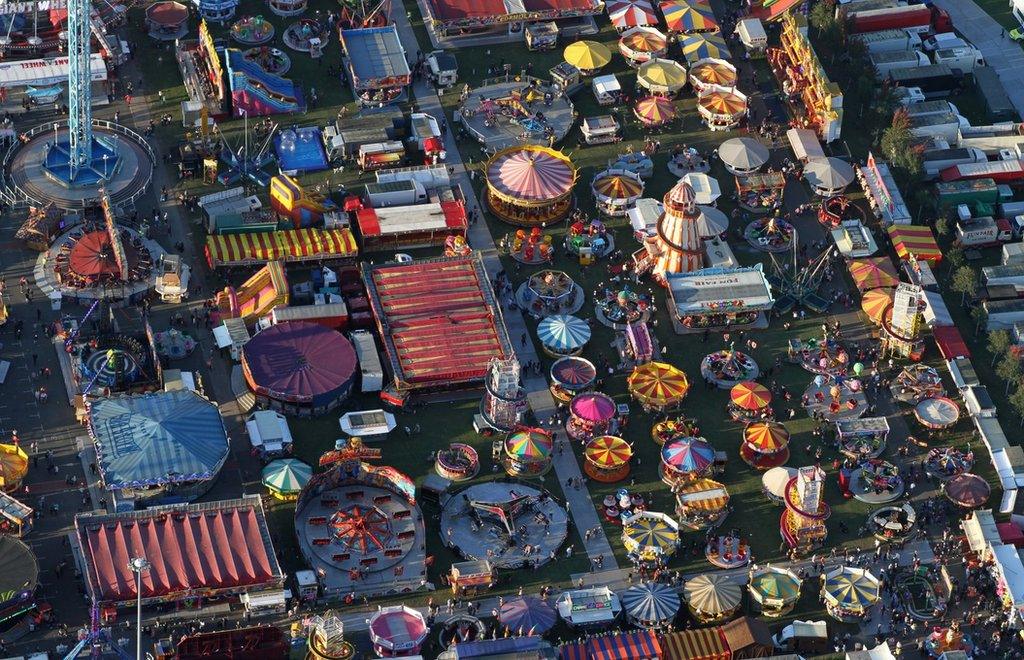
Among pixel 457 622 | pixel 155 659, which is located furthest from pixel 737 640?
pixel 155 659

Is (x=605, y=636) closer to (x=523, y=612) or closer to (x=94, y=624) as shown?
(x=523, y=612)

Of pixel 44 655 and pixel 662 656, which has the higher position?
pixel 44 655

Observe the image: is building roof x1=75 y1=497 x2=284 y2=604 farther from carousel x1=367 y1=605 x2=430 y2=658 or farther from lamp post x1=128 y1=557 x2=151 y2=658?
carousel x1=367 y1=605 x2=430 y2=658

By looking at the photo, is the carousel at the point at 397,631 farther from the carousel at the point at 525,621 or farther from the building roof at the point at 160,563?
the building roof at the point at 160,563

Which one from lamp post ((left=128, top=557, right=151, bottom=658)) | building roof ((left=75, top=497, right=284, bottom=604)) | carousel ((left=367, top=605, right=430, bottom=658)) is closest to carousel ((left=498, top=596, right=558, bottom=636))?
carousel ((left=367, top=605, right=430, bottom=658))

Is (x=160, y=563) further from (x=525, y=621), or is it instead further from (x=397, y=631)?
(x=525, y=621)
